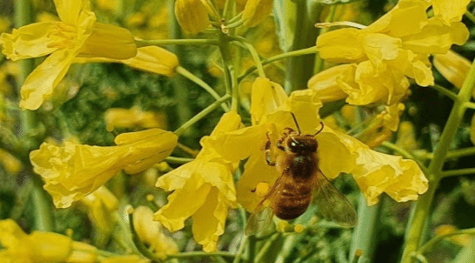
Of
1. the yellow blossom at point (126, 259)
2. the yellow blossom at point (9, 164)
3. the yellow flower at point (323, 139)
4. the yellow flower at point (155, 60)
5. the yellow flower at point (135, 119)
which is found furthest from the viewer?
the yellow blossom at point (9, 164)

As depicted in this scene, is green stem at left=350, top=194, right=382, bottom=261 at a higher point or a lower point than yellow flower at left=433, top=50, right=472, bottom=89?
lower

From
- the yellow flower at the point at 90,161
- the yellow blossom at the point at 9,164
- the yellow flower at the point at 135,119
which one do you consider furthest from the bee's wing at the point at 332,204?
the yellow blossom at the point at 9,164

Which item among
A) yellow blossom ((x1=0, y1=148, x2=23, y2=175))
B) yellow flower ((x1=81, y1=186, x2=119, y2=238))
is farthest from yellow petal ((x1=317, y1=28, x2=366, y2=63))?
yellow blossom ((x1=0, y1=148, x2=23, y2=175))

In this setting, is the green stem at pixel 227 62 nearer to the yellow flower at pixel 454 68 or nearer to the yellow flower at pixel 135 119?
the yellow flower at pixel 454 68

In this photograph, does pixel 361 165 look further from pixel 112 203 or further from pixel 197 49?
pixel 197 49

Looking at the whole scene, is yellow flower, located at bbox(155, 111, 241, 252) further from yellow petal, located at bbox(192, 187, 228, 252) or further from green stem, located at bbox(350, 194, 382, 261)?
green stem, located at bbox(350, 194, 382, 261)

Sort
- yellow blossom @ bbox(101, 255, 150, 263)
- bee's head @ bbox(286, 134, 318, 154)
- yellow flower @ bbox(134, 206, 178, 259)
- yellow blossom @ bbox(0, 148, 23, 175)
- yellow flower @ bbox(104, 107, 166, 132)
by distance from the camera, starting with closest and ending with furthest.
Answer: bee's head @ bbox(286, 134, 318, 154) → yellow blossom @ bbox(101, 255, 150, 263) → yellow flower @ bbox(134, 206, 178, 259) → yellow flower @ bbox(104, 107, 166, 132) → yellow blossom @ bbox(0, 148, 23, 175)

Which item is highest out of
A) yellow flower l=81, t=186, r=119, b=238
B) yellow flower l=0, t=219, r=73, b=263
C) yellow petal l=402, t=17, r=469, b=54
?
yellow petal l=402, t=17, r=469, b=54

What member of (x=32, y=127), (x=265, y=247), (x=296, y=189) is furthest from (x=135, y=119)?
(x=296, y=189)
